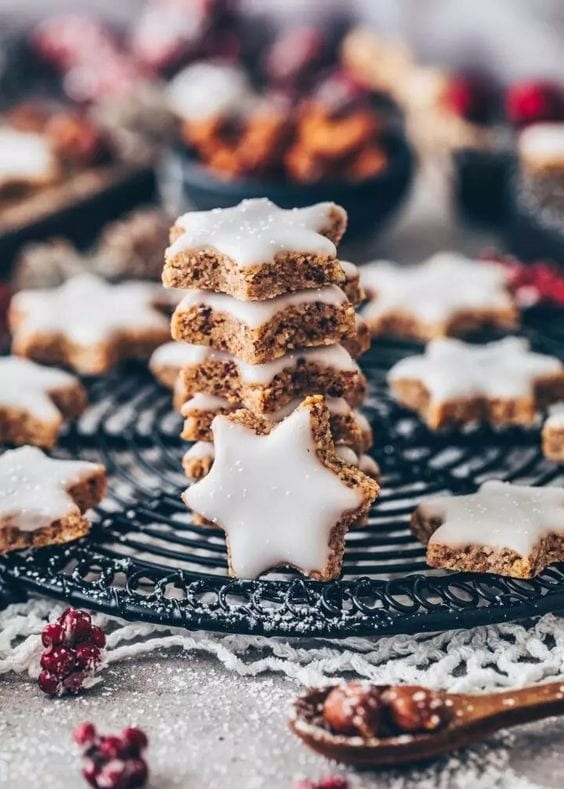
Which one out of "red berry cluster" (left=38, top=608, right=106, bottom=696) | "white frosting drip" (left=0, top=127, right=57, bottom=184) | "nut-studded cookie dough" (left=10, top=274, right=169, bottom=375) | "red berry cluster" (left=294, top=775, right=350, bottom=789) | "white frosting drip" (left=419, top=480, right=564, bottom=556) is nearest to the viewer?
"red berry cluster" (left=294, top=775, right=350, bottom=789)

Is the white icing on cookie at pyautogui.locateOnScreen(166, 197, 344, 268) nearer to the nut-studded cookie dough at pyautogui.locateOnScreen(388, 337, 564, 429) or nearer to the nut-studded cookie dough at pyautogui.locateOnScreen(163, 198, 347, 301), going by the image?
the nut-studded cookie dough at pyautogui.locateOnScreen(163, 198, 347, 301)

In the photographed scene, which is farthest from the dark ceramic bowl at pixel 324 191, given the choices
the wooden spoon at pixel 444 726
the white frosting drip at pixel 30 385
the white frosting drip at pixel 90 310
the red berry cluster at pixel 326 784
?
the red berry cluster at pixel 326 784

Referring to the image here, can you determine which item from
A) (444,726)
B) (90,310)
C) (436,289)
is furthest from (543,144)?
(444,726)

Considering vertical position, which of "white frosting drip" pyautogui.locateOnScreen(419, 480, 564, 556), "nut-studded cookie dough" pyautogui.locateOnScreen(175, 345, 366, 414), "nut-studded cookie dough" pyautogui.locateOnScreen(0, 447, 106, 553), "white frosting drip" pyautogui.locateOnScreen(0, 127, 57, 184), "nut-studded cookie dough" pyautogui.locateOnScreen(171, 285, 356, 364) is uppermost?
"nut-studded cookie dough" pyautogui.locateOnScreen(171, 285, 356, 364)

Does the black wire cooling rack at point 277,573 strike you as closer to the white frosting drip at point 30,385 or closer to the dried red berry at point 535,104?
the white frosting drip at point 30,385

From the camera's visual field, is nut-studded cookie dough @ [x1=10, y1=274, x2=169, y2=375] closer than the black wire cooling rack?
No

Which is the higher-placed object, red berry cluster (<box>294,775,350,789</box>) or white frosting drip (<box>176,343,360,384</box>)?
white frosting drip (<box>176,343,360,384</box>)

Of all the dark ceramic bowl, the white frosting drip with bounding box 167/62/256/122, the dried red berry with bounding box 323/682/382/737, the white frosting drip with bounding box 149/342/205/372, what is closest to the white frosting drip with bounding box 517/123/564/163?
the dark ceramic bowl

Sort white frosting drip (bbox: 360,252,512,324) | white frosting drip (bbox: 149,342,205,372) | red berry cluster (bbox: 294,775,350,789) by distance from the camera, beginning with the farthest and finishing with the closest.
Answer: white frosting drip (bbox: 360,252,512,324)
white frosting drip (bbox: 149,342,205,372)
red berry cluster (bbox: 294,775,350,789)

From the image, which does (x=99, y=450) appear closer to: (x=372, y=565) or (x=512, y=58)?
(x=372, y=565)
